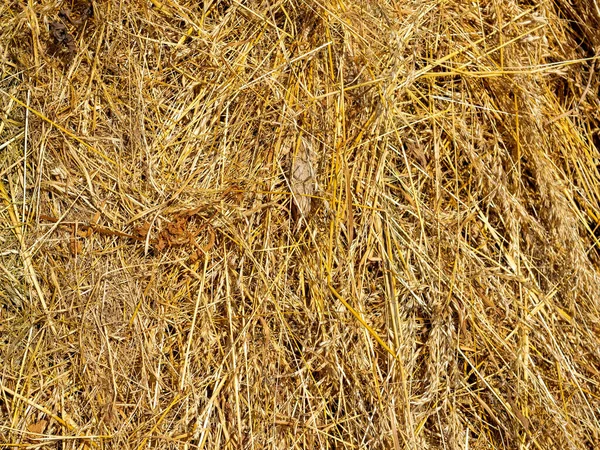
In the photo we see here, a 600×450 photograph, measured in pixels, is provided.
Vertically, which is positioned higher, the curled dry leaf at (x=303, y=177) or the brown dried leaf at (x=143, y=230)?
the curled dry leaf at (x=303, y=177)

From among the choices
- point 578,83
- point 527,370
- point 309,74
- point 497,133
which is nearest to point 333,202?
point 309,74

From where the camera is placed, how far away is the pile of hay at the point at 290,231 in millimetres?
1880

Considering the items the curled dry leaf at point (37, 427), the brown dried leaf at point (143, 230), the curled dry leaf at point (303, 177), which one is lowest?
the curled dry leaf at point (37, 427)

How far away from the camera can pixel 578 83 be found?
2.10 m

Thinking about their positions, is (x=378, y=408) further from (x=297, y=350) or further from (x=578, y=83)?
(x=578, y=83)

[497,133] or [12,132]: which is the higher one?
[497,133]

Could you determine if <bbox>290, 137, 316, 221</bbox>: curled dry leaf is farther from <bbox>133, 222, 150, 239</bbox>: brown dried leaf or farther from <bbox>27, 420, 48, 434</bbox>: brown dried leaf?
<bbox>27, 420, 48, 434</bbox>: brown dried leaf

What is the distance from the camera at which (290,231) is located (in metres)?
1.94

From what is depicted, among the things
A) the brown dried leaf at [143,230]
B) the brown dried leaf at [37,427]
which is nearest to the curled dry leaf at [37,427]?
the brown dried leaf at [37,427]

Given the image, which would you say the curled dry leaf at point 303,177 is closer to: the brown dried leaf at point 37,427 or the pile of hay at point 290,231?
the pile of hay at point 290,231

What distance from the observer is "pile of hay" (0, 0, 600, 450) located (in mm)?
1880

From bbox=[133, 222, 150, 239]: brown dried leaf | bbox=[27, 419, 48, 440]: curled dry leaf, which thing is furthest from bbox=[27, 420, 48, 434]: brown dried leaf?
bbox=[133, 222, 150, 239]: brown dried leaf

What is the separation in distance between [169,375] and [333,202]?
27.8 inches

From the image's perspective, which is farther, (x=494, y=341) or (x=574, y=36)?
(x=574, y=36)
